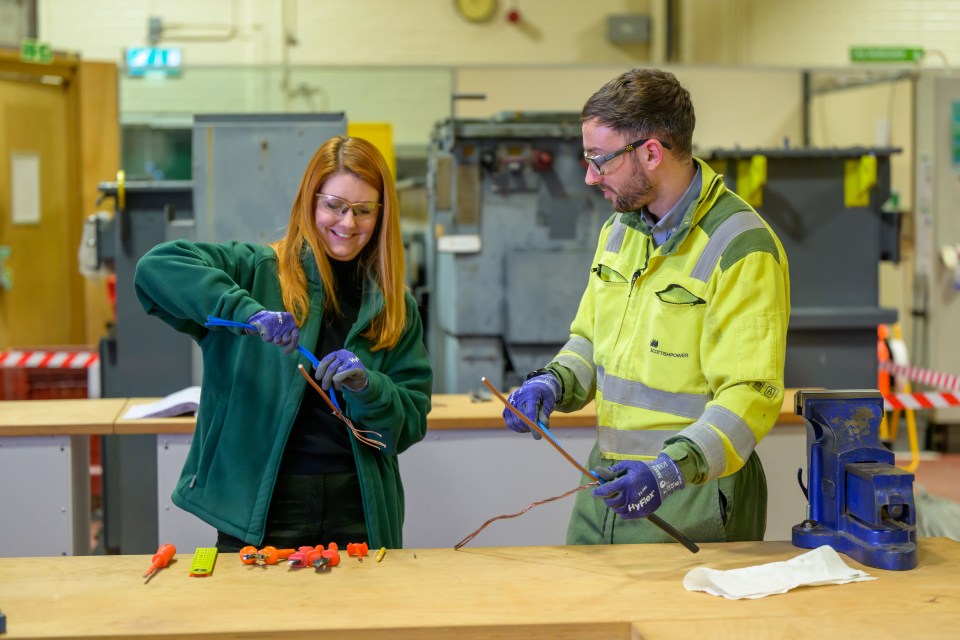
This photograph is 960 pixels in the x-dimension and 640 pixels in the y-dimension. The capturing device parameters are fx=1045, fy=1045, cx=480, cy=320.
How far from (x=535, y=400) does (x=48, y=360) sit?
342 centimetres

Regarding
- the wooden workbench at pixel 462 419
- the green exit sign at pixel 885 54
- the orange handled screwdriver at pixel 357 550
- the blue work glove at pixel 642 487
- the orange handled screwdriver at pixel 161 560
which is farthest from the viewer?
the green exit sign at pixel 885 54

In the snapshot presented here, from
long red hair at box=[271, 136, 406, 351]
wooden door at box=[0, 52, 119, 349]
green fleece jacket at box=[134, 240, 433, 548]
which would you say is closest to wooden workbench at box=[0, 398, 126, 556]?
green fleece jacket at box=[134, 240, 433, 548]

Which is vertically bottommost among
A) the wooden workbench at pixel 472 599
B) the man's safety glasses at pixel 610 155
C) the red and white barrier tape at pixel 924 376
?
the red and white barrier tape at pixel 924 376

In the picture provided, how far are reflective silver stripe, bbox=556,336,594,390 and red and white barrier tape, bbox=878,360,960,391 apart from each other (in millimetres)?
3479

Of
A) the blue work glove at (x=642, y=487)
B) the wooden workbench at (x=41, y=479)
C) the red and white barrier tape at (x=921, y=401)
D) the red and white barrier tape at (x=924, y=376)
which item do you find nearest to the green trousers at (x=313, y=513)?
the blue work glove at (x=642, y=487)

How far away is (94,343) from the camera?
263 inches

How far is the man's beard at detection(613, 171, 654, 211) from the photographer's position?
2.00 meters

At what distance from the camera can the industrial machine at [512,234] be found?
462 centimetres

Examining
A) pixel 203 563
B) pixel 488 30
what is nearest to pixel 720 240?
pixel 203 563

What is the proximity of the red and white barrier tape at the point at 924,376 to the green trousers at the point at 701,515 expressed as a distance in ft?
11.2

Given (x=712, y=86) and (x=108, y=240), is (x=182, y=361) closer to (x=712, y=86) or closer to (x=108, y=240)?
(x=108, y=240)

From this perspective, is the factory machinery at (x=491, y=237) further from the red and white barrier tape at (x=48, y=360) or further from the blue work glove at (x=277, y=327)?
the blue work glove at (x=277, y=327)

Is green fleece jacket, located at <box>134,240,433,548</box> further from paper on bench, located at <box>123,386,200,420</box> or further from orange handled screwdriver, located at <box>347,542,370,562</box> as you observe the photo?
paper on bench, located at <box>123,386,200,420</box>

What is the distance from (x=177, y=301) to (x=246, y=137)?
6.84 feet
